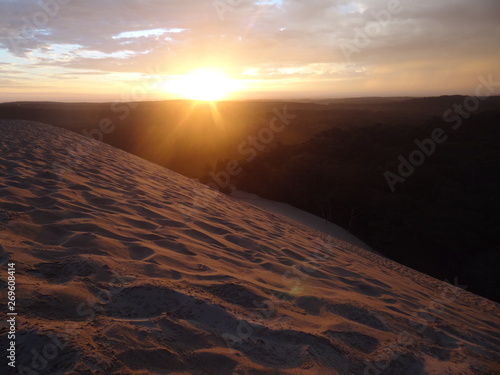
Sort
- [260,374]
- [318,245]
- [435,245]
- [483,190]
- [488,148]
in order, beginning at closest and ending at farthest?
[260,374] → [318,245] → [435,245] → [483,190] → [488,148]

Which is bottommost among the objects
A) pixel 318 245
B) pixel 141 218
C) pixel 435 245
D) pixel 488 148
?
pixel 435 245

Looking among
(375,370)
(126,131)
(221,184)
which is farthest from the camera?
(126,131)

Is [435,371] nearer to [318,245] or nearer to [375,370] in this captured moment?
[375,370]

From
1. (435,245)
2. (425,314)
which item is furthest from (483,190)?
(425,314)

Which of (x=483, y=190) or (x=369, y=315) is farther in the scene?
(x=483, y=190)

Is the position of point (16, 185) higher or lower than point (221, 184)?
higher

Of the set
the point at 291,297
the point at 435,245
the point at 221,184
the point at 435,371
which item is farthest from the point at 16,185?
the point at 221,184

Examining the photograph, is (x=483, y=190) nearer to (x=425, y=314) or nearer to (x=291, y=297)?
(x=425, y=314)
